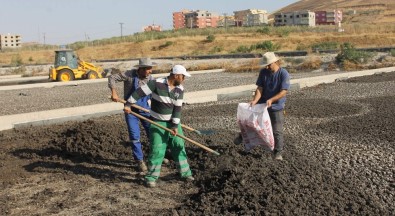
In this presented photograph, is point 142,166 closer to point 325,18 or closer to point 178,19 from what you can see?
point 325,18

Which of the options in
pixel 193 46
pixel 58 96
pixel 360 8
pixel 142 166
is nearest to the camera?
pixel 142 166

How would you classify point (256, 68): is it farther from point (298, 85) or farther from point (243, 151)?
point (243, 151)

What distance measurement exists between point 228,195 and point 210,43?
145 ft

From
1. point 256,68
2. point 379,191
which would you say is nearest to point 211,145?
point 379,191

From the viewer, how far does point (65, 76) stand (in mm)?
22062

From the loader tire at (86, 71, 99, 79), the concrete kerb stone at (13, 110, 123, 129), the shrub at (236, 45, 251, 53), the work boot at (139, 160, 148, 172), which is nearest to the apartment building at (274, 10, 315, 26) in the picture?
the shrub at (236, 45, 251, 53)

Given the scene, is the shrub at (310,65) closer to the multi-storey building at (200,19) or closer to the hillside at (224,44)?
the hillside at (224,44)

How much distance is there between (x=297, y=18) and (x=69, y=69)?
222 feet

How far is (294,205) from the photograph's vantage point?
14.9 ft

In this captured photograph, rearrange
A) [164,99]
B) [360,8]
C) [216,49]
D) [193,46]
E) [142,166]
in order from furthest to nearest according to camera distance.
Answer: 1. [360,8]
2. [193,46]
3. [216,49]
4. [142,166]
5. [164,99]

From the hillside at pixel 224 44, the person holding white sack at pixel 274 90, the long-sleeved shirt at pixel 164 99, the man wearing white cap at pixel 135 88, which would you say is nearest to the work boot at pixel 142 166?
the man wearing white cap at pixel 135 88

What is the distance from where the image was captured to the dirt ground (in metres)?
4.77

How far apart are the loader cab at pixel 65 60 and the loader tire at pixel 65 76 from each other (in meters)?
0.70

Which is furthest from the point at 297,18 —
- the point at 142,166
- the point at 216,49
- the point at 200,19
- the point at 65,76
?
the point at 142,166
